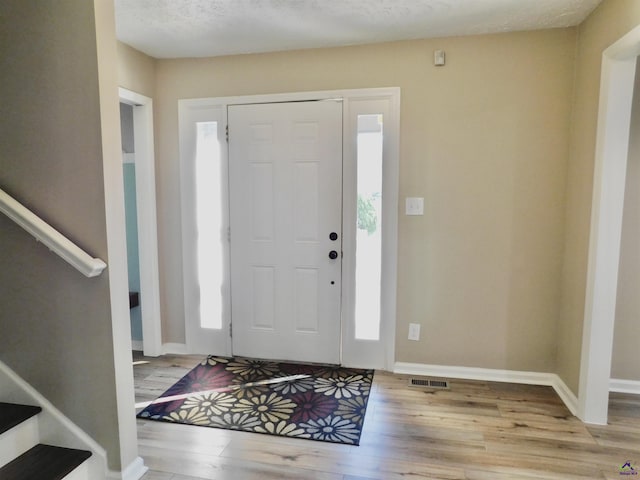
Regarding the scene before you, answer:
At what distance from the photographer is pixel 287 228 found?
3.11m

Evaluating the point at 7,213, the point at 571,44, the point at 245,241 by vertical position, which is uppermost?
the point at 571,44

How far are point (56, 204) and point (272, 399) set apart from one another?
5.79ft

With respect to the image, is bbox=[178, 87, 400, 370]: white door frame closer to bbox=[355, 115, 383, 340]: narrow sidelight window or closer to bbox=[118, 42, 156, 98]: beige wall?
bbox=[355, 115, 383, 340]: narrow sidelight window

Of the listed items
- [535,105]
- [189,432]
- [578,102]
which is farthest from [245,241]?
[578,102]

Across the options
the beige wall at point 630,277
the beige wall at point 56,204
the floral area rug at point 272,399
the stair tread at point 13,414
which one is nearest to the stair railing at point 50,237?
the beige wall at point 56,204

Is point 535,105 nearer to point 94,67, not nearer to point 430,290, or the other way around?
point 430,290

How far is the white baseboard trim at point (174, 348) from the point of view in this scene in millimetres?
3410

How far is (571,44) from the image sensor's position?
8.44ft

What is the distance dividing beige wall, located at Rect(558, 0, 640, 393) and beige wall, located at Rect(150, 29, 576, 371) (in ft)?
0.26

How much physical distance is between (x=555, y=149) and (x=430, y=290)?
1312 mm

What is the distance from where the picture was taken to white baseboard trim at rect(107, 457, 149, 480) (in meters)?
1.85

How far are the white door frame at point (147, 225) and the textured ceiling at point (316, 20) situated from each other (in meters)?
0.54

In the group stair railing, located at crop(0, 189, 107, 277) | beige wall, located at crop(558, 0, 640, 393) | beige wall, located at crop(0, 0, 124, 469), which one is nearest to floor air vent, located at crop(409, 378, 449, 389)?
beige wall, located at crop(558, 0, 640, 393)

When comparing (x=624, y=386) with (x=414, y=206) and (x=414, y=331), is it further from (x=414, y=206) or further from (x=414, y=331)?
(x=414, y=206)
